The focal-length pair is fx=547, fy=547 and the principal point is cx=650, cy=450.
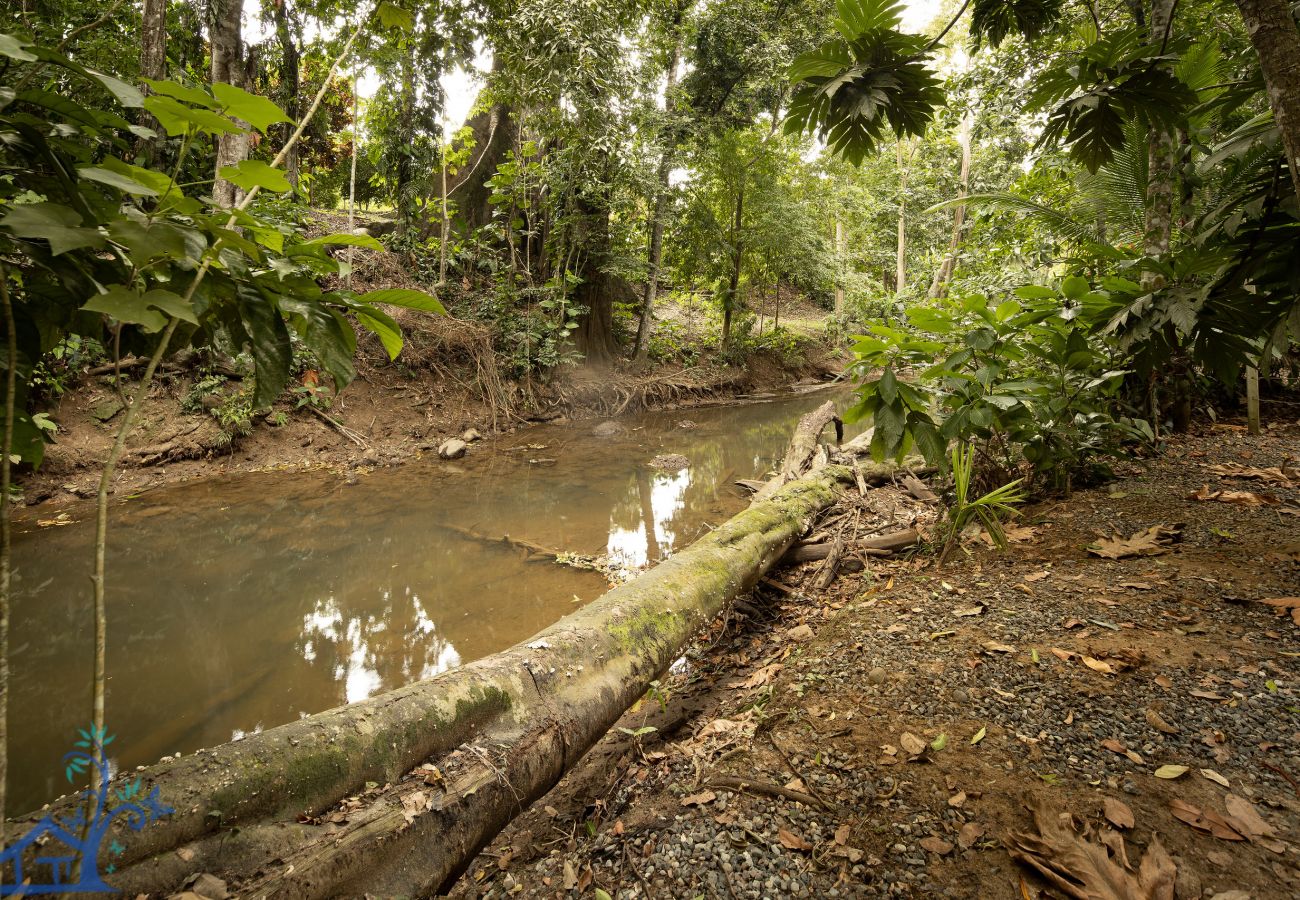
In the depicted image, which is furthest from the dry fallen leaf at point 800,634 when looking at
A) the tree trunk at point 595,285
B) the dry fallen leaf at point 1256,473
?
the tree trunk at point 595,285

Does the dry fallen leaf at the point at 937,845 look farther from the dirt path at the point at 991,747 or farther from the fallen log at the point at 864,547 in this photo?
the fallen log at the point at 864,547

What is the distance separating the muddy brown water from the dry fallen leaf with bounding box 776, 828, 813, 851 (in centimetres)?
199

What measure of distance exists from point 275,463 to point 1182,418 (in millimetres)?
8129

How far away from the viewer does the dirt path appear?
1123mm

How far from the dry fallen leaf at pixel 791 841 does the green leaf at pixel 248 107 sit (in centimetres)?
177

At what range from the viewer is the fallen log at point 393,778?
1.17m

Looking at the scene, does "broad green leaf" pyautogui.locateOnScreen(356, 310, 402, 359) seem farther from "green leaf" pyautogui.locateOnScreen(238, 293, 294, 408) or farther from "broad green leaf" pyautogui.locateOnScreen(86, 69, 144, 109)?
"broad green leaf" pyautogui.locateOnScreen(86, 69, 144, 109)

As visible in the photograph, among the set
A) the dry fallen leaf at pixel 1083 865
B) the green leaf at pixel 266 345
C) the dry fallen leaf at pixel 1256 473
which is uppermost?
the green leaf at pixel 266 345

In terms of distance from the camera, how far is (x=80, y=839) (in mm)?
812

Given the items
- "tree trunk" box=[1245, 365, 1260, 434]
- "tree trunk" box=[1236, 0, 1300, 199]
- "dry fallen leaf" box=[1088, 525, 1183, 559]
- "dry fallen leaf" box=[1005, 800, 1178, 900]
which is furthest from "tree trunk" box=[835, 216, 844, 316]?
"dry fallen leaf" box=[1005, 800, 1178, 900]

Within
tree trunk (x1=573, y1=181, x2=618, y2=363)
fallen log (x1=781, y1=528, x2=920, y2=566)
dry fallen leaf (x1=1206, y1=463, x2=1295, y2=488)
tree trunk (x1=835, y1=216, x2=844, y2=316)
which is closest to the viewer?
dry fallen leaf (x1=1206, y1=463, x2=1295, y2=488)

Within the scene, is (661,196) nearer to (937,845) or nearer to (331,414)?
(331,414)

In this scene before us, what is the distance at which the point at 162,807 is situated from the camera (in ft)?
3.76

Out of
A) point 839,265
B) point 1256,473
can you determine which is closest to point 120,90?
point 1256,473
